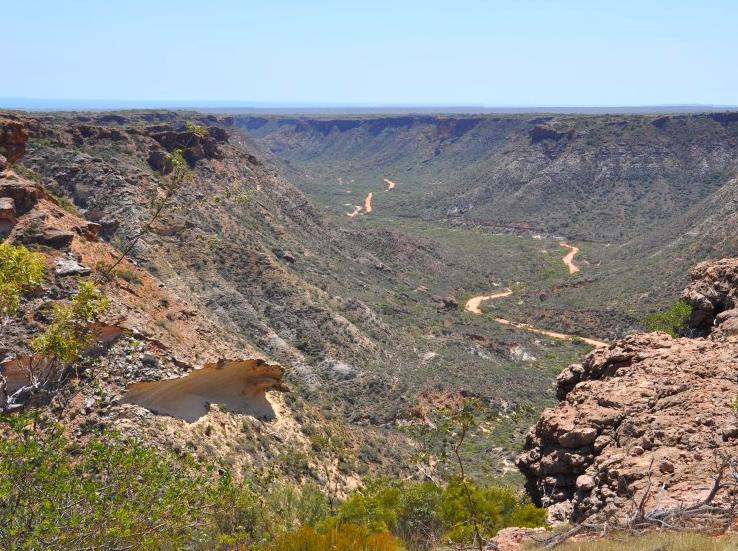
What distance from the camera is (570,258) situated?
83.4 metres

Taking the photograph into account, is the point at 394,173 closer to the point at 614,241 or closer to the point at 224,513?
the point at 614,241

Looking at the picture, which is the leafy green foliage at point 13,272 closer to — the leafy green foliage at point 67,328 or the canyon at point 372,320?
the leafy green foliage at point 67,328

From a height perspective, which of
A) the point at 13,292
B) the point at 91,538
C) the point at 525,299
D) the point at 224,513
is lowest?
the point at 525,299

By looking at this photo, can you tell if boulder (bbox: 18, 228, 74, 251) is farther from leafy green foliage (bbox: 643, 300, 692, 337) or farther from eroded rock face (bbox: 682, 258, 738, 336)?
leafy green foliage (bbox: 643, 300, 692, 337)

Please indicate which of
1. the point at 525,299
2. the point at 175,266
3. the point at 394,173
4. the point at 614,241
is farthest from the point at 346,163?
the point at 175,266

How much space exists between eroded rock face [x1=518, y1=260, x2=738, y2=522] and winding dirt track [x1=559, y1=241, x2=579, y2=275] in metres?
61.3

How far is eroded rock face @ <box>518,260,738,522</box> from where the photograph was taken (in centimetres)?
1141

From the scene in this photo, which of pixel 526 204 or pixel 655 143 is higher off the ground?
pixel 655 143

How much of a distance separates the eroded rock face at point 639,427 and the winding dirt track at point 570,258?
6129 centimetres

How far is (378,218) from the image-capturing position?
105812mm

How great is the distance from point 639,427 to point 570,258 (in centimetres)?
7356

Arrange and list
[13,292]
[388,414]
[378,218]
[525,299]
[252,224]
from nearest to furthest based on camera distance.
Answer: [13,292], [388,414], [252,224], [525,299], [378,218]

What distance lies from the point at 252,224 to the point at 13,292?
4083cm

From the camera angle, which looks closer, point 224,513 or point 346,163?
point 224,513
